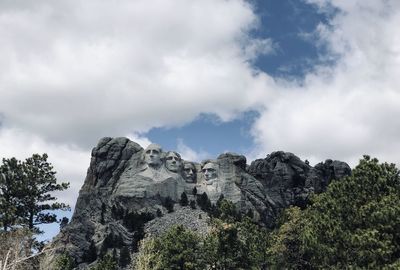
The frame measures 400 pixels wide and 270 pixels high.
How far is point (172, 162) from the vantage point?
11081 cm

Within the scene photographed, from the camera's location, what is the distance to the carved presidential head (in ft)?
372

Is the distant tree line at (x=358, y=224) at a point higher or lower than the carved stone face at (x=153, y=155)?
lower

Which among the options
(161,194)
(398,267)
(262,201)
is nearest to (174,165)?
(161,194)

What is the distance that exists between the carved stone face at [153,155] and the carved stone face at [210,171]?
10.6m

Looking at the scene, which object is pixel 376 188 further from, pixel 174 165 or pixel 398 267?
pixel 174 165

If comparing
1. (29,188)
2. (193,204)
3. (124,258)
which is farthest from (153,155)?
(29,188)

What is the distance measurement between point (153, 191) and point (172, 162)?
27.7 feet

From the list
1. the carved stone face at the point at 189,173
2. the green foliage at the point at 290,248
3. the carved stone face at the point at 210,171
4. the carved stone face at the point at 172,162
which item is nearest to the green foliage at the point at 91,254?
the carved stone face at the point at 172,162

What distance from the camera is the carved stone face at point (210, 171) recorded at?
372 ft

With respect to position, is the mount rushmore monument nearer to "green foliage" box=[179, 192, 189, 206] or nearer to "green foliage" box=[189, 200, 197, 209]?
"green foliage" box=[189, 200, 197, 209]

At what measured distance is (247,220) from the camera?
62469mm

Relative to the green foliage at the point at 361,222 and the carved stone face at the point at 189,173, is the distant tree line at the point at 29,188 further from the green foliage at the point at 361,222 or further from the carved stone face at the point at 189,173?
the carved stone face at the point at 189,173

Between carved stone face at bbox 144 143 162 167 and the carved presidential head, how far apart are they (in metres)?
10.6

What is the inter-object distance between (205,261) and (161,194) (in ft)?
161
